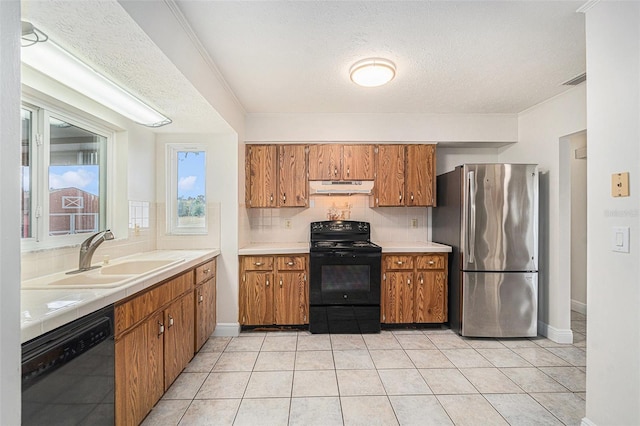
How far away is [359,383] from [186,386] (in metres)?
1.29

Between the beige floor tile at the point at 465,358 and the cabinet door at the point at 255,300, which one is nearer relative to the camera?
the beige floor tile at the point at 465,358

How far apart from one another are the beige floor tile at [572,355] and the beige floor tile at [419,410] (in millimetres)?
1496

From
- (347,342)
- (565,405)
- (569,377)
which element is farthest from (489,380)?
(347,342)

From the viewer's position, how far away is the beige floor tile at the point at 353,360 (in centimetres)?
246

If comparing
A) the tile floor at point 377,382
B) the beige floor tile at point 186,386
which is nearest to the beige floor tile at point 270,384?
the tile floor at point 377,382

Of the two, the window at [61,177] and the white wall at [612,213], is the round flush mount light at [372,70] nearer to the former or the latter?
the white wall at [612,213]

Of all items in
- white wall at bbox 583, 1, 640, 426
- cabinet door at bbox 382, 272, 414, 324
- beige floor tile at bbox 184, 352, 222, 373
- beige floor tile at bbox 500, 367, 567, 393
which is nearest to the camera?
Result: white wall at bbox 583, 1, 640, 426

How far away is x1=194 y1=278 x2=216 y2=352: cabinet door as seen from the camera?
8.29 ft

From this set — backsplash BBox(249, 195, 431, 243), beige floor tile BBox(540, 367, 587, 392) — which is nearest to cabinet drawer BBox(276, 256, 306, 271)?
backsplash BBox(249, 195, 431, 243)

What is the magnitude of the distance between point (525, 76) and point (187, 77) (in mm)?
2660

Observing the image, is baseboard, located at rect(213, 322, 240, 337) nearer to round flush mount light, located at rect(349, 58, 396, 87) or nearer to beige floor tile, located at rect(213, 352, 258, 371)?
beige floor tile, located at rect(213, 352, 258, 371)

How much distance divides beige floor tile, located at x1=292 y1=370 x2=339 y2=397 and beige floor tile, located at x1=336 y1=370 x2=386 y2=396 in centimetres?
5

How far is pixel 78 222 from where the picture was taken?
7.00 feet

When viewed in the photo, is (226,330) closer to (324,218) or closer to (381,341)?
(381,341)
